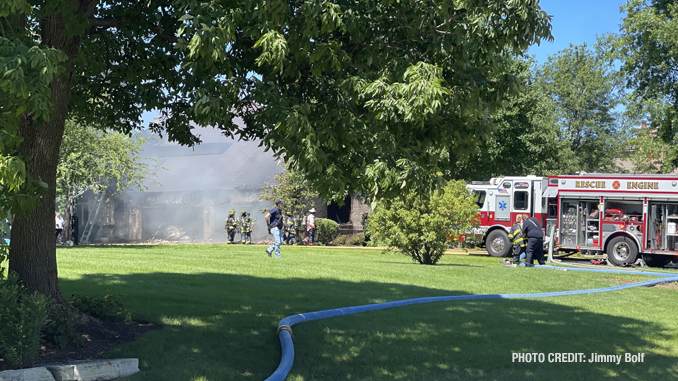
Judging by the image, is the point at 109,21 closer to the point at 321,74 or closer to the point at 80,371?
the point at 321,74

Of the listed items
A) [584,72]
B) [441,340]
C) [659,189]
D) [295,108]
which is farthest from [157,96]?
[584,72]

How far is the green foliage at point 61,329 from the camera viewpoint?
660cm

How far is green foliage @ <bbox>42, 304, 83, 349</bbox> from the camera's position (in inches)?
260

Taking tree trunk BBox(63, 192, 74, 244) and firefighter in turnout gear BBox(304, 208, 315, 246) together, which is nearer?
tree trunk BBox(63, 192, 74, 244)

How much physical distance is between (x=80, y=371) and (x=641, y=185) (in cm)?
2008

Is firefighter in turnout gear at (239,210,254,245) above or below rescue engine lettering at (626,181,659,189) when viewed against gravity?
below

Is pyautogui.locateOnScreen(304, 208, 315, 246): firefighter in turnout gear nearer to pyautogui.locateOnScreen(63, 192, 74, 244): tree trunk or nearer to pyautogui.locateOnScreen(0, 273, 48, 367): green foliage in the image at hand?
pyautogui.locateOnScreen(63, 192, 74, 244): tree trunk

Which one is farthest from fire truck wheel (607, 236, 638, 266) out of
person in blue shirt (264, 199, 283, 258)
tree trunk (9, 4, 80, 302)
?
tree trunk (9, 4, 80, 302)

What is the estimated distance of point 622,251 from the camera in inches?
858

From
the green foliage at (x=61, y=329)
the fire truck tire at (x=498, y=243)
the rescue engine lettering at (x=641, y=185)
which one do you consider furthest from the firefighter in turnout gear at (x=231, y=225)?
the green foliage at (x=61, y=329)

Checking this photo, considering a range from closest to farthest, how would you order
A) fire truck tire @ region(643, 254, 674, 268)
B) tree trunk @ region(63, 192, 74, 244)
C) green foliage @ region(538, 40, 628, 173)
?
fire truck tire @ region(643, 254, 674, 268), tree trunk @ region(63, 192, 74, 244), green foliage @ region(538, 40, 628, 173)

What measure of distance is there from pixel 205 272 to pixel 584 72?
41420mm

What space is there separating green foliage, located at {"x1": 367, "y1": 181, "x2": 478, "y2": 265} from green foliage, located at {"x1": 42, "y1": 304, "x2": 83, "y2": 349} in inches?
449

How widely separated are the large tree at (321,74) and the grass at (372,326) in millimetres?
1827
